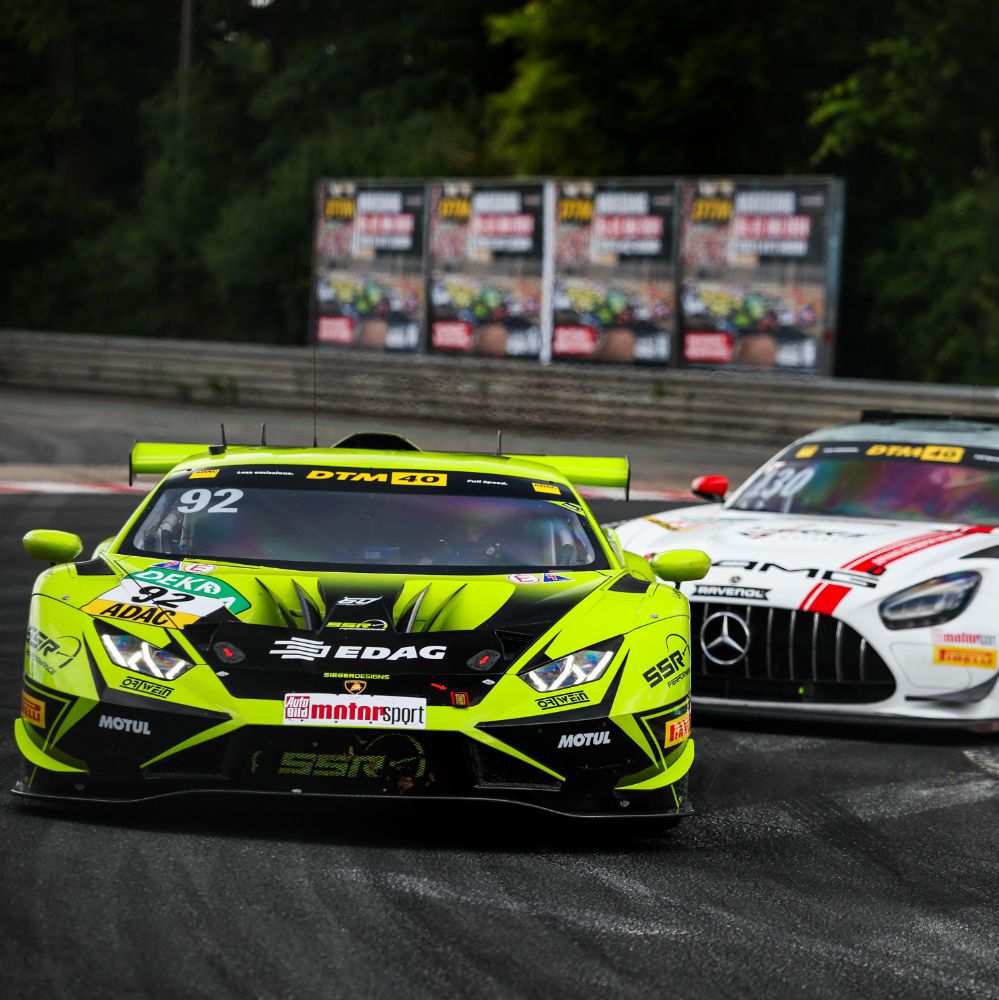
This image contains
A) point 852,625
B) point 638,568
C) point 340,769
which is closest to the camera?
point 340,769

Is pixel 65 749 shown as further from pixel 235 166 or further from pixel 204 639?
pixel 235 166

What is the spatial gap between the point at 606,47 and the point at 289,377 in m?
14.0

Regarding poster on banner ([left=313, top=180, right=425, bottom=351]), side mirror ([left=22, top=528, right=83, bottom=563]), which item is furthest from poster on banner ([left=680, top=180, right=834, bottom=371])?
side mirror ([left=22, top=528, right=83, bottom=563])

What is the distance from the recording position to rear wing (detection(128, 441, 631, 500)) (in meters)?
7.93

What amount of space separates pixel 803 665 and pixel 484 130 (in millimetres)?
33122

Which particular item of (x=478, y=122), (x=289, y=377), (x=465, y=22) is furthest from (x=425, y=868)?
(x=465, y=22)

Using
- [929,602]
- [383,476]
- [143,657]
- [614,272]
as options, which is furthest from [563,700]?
[614,272]

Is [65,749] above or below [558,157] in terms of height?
below

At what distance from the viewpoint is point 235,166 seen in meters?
45.7

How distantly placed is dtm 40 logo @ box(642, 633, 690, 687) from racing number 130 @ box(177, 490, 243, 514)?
5.34ft

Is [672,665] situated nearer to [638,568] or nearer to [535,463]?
[638,568]

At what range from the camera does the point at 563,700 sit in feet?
19.8

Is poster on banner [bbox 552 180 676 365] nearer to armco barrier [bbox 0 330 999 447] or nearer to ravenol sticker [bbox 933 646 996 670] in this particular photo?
armco barrier [bbox 0 330 999 447]

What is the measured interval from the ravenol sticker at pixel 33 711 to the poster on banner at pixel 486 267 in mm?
23678
